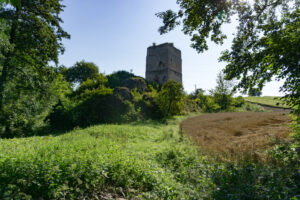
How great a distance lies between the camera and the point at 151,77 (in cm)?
3647

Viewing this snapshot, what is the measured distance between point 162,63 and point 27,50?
27.8 meters

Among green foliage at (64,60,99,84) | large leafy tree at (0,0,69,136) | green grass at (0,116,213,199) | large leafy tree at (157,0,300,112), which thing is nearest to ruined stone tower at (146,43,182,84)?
green foliage at (64,60,99,84)

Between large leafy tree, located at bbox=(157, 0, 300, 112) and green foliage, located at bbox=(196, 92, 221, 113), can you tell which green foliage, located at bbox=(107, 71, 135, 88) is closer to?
green foliage, located at bbox=(196, 92, 221, 113)

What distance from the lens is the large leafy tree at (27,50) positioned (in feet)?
30.9

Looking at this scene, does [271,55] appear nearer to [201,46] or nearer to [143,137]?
[201,46]

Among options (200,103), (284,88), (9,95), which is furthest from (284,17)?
(200,103)

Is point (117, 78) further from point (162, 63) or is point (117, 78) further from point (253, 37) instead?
point (253, 37)

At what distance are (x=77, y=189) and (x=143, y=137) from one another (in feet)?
21.5

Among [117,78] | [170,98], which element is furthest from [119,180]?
[117,78]

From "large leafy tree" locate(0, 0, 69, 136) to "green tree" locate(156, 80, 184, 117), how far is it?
10.6 m

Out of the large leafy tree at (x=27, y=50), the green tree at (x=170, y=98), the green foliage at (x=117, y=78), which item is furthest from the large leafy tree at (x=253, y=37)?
the green foliage at (x=117, y=78)

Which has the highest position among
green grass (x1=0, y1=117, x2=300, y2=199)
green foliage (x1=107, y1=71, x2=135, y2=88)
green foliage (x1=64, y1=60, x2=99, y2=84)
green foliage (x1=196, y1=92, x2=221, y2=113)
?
green foliage (x1=64, y1=60, x2=99, y2=84)

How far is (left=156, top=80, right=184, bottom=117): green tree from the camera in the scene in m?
17.6

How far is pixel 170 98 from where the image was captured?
17.9m
